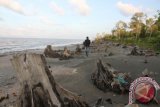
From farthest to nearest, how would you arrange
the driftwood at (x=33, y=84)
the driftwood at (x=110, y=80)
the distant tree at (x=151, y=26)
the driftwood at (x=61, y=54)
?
1. the distant tree at (x=151, y=26)
2. the driftwood at (x=61, y=54)
3. the driftwood at (x=110, y=80)
4. the driftwood at (x=33, y=84)

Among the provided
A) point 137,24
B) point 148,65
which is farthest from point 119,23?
point 148,65

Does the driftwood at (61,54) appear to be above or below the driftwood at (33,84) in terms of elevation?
below

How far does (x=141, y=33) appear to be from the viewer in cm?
8831

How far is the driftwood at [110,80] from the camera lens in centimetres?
1231

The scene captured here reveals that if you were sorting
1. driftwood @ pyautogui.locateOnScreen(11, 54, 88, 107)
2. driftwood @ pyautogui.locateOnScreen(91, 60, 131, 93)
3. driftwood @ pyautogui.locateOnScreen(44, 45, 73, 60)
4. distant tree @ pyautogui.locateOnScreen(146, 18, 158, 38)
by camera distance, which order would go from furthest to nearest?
distant tree @ pyautogui.locateOnScreen(146, 18, 158, 38)
driftwood @ pyautogui.locateOnScreen(44, 45, 73, 60)
driftwood @ pyautogui.locateOnScreen(91, 60, 131, 93)
driftwood @ pyautogui.locateOnScreen(11, 54, 88, 107)

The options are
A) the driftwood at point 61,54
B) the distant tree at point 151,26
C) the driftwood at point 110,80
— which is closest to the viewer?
the driftwood at point 110,80

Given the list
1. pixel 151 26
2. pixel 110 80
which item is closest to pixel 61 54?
pixel 110 80

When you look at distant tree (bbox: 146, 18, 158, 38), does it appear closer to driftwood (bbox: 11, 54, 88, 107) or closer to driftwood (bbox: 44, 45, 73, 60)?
driftwood (bbox: 44, 45, 73, 60)

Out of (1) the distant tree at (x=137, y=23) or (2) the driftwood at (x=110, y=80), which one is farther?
(1) the distant tree at (x=137, y=23)

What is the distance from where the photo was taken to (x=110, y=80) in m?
12.7

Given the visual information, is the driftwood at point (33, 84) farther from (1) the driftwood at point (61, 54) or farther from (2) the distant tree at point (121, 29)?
(2) the distant tree at point (121, 29)

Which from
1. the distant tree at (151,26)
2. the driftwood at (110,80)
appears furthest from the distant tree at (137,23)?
the driftwood at (110,80)

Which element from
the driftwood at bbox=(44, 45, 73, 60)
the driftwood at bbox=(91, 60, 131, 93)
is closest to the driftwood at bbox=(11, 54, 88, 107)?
the driftwood at bbox=(91, 60, 131, 93)

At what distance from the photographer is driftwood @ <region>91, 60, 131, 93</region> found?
40.4ft
